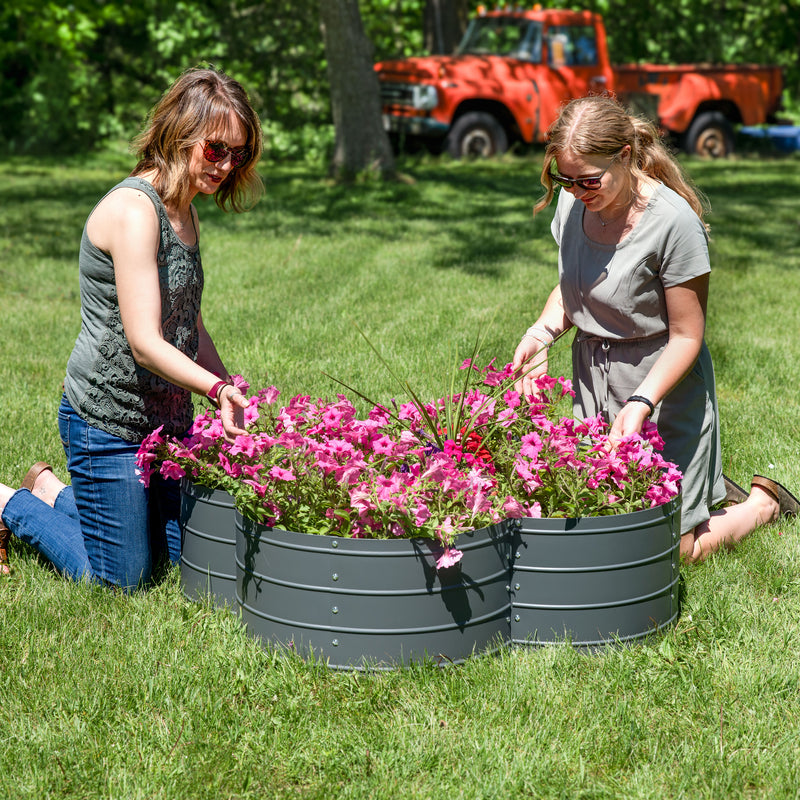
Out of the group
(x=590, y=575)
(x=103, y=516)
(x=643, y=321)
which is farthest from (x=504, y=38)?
(x=590, y=575)

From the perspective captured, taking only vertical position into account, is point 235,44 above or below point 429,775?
above

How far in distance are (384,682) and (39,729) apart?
0.85 metres

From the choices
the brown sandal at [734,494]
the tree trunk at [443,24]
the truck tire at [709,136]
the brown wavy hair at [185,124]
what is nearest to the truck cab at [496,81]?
the tree trunk at [443,24]

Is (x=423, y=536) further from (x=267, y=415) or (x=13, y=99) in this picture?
(x=13, y=99)

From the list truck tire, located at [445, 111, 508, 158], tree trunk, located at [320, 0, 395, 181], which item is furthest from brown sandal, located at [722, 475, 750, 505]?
truck tire, located at [445, 111, 508, 158]

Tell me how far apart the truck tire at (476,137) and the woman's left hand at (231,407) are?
1243 centimetres

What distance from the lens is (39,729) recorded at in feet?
7.55

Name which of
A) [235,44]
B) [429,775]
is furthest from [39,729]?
[235,44]

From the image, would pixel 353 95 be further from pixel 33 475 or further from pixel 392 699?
pixel 392 699

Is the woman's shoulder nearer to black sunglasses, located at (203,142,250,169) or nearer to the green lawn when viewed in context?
black sunglasses, located at (203,142,250,169)

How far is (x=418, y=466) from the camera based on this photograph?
2674 mm

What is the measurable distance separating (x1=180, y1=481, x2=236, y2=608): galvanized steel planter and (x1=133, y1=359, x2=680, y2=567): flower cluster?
63 millimetres

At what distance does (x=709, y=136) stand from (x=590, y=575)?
1569 centimetres

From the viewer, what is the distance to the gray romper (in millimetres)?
2957
